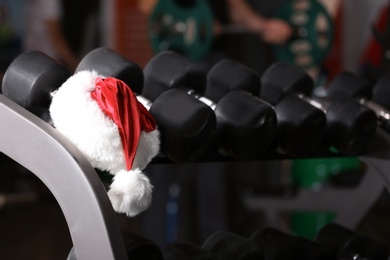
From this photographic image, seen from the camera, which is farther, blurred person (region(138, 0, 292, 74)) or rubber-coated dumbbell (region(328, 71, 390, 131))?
blurred person (region(138, 0, 292, 74))

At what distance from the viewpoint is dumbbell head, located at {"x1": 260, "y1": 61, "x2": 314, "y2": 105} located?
1.57 m

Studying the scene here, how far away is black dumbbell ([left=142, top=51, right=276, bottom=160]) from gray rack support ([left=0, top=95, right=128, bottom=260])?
1.08 feet

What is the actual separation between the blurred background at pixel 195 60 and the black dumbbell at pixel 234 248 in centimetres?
190

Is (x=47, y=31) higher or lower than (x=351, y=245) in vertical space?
lower

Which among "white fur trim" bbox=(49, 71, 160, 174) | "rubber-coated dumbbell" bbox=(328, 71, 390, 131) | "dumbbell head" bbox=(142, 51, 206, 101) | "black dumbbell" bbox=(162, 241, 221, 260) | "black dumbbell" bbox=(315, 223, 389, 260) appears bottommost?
"black dumbbell" bbox=(315, 223, 389, 260)

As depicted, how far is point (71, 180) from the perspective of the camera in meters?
0.99

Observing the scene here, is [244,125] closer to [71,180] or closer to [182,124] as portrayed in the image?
[182,124]

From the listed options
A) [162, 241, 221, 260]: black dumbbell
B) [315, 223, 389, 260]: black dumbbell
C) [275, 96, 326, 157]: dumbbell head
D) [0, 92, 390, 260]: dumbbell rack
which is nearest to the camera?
[0, 92, 390, 260]: dumbbell rack

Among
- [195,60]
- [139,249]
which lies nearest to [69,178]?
[139,249]

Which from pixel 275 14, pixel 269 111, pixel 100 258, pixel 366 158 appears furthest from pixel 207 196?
pixel 100 258

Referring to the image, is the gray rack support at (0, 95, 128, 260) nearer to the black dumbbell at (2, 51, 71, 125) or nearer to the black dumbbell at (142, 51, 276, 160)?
the black dumbbell at (2, 51, 71, 125)

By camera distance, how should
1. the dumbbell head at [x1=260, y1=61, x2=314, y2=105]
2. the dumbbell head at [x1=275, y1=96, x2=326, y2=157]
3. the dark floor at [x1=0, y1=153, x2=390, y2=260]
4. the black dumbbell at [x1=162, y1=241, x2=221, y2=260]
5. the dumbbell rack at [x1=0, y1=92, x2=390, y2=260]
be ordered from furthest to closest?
the dark floor at [x1=0, y1=153, x2=390, y2=260] → the dumbbell head at [x1=260, y1=61, x2=314, y2=105] → the dumbbell head at [x1=275, y1=96, x2=326, y2=157] → the black dumbbell at [x1=162, y1=241, x2=221, y2=260] → the dumbbell rack at [x1=0, y1=92, x2=390, y2=260]

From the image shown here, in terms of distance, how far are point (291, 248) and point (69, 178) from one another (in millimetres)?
565

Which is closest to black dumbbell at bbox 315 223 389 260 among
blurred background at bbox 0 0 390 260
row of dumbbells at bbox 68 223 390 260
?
row of dumbbells at bbox 68 223 390 260
